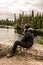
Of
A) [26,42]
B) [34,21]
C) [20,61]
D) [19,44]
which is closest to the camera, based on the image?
[20,61]

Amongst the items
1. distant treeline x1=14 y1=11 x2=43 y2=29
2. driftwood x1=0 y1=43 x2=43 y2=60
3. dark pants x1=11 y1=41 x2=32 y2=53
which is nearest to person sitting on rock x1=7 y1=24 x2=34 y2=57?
dark pants x1=11 y1=41 x2=32 y2=53

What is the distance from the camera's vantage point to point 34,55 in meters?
7.57

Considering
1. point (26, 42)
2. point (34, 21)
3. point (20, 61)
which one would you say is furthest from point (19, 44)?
point (34, 21)

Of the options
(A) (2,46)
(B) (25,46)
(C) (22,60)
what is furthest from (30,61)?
(A) (2,46)

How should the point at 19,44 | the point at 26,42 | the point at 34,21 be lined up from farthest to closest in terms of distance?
the point at 34,21 < the point at 26,42 < the point at 19,44

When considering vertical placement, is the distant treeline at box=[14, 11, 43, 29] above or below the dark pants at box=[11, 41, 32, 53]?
below

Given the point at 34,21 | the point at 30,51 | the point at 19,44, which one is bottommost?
the point at 34,21

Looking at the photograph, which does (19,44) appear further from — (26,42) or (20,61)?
(20,61)

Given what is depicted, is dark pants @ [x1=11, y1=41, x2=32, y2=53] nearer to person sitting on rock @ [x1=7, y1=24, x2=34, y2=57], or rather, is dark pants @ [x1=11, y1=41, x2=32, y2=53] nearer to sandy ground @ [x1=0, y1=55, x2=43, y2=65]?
person sitting on rock @ [x1=7, y1=24, x2=34, y2=57]

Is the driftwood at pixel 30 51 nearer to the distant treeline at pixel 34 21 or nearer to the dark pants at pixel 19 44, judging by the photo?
the dark pants at pixel 19 44

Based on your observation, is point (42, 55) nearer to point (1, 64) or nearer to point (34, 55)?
point (34, 55)

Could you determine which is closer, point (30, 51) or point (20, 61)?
point (20, 61)

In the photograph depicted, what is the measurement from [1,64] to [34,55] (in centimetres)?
149

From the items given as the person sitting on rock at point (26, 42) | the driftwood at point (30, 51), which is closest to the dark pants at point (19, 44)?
the person sitting on rock at point (26, 42)
